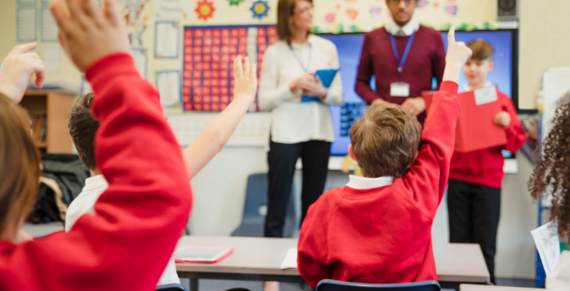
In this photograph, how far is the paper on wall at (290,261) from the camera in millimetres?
1404

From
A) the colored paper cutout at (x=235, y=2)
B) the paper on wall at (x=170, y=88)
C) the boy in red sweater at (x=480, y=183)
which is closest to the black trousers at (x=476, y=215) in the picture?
the boy in red sweater at (x=480, y=183)

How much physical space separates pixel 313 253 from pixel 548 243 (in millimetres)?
615

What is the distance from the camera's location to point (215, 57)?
3.65 m

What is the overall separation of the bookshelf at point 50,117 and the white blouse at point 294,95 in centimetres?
199

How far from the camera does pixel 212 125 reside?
942 millimetres

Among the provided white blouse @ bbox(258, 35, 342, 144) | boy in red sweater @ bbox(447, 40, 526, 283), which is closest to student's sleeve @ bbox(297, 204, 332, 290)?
white blouse @ bbox(258, 35, 342, 144)

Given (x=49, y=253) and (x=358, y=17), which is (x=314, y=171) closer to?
(x=358, y=17)

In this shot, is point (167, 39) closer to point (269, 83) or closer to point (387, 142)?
point (269, 83)

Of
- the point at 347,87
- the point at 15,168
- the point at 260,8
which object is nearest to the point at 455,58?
the point at 15,168

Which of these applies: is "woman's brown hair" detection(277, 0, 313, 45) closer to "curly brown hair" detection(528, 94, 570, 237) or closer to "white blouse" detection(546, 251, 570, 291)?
"curly brown hair" detection(528, 94, 570, 237)

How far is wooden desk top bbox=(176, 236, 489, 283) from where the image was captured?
4.48 ft

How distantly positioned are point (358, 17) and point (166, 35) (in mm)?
1683

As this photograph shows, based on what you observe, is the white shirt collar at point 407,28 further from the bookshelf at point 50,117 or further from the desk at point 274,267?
the bookshelf at point 50,117

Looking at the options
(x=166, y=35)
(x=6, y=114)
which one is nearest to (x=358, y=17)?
(x=166, y=35)
